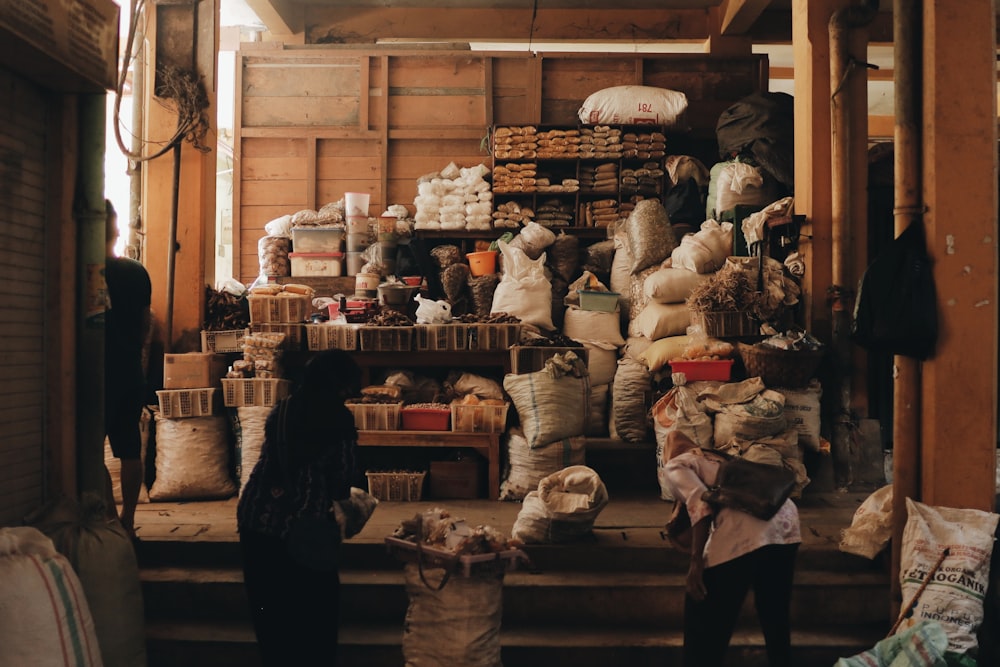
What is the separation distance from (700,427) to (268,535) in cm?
331

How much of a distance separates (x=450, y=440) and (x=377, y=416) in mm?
577

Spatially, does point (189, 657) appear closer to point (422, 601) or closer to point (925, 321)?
point (422, 601)

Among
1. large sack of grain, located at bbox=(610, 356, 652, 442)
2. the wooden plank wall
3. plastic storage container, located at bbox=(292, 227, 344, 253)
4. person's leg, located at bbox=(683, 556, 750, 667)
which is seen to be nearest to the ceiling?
the wooden plank wall

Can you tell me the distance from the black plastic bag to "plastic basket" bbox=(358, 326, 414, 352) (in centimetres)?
333

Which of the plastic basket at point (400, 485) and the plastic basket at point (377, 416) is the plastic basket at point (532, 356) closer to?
the plastic basket at point (377, 416)

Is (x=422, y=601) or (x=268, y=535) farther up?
(x=268, y=535)

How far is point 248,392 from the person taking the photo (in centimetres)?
565

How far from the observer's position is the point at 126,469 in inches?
179

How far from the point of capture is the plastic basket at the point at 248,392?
563 cm

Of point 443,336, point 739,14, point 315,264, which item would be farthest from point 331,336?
point 739,14

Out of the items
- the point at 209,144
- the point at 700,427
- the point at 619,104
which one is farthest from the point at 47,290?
the point at 619,104

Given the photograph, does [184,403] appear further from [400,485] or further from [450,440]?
[450,440]

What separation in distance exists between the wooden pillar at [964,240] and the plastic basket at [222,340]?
16.0 ft

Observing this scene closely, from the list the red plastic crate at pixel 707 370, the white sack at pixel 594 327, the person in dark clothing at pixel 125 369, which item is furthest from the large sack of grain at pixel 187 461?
the red plastic crate at pixel 707 370
